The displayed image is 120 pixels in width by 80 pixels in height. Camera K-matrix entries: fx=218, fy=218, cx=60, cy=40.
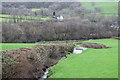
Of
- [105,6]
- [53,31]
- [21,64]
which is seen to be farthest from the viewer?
[105,6]

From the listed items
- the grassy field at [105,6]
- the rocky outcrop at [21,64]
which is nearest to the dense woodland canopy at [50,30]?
the grassy field at [105,6]

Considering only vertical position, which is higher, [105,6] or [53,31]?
[105,6]

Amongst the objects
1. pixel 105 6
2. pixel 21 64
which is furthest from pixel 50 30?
pixel 105 6

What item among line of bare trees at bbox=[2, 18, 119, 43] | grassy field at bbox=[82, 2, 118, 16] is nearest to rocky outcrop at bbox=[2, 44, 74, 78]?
line of bare trees at bbox=[2, 18, 119, 43]

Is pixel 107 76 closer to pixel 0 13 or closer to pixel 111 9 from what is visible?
pixel 0 13

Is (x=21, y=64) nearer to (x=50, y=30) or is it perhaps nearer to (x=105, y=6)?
(x=50, y=30)

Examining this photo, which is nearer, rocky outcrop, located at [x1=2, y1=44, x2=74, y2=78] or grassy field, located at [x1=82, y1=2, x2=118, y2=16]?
rocky outcrop, located at [x1=2, y1=44, x2=74, y2=78]

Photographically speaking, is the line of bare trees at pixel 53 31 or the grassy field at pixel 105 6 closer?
the line of bare trees at pixel 53 31

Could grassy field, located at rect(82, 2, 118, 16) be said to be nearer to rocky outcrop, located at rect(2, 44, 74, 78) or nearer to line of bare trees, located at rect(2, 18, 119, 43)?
line of bare trees, located at rect(2, 18, 119, 43)

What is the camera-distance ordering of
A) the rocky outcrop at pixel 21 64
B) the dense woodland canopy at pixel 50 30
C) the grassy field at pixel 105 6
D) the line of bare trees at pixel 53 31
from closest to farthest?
the rocky outcrop at pixel 21 64
the line of bare trees at pixel 53 31
the dense woodland canopy at pixel 50 30
the grassy field at pixel 105 6

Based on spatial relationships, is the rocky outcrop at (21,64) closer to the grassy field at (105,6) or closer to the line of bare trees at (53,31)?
the line of bare trees at (53,31)

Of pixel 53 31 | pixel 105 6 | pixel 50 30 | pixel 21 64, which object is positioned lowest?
pixel 21 64

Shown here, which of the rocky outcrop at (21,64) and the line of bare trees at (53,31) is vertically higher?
the line of bare trees at (53,31)
